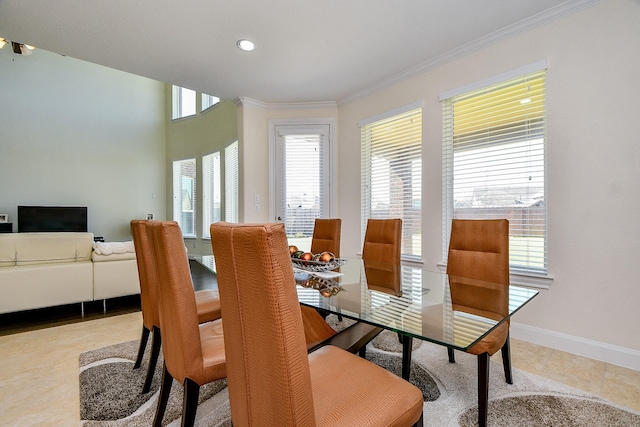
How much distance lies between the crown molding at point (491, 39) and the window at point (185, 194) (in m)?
4.86

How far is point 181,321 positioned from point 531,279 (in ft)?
8.58

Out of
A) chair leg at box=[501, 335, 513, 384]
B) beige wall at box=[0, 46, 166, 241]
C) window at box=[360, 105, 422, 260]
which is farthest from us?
beige wall at box=[0, 46, 166, 241]

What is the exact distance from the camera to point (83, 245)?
10.1 ft

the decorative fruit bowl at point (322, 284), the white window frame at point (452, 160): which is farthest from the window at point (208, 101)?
the decorative fruit bowl at point (322, 284)

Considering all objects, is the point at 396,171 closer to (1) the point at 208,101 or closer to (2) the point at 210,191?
(2) the point at 210,191

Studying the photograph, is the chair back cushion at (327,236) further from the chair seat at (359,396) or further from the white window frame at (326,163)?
the chair seat at (359,396)

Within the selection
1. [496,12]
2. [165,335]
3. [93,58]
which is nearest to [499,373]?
[165,335]

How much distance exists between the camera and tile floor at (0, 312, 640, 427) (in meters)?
1.54

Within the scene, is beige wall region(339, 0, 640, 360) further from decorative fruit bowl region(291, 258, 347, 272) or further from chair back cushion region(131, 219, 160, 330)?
chair back cushion region(131, 219, 160, 330)

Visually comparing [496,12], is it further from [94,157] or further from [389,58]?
[94,157]

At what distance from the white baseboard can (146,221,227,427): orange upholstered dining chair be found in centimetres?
249

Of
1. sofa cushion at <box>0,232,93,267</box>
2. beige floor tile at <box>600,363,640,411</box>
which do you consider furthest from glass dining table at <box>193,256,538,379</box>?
sofa cushion at <box>0,232,93,267</box>

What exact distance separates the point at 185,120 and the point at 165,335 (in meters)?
6.77

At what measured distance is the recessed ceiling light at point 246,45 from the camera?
2680 millimetres
